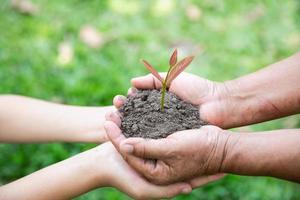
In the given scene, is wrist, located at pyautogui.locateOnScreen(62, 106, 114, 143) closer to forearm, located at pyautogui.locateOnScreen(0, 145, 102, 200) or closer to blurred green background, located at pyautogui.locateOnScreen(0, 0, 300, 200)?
forearm, located at pyautogui.locateOnScreen(0, 145, 102, 200)

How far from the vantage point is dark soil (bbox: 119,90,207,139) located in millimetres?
2230

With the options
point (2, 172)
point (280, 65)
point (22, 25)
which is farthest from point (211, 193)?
point (22, 25)

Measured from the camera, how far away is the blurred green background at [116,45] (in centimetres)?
362

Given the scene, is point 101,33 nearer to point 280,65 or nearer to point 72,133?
point 72,133

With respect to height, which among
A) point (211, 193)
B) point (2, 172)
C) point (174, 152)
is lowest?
point (211, 193)

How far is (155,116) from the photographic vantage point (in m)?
2.29

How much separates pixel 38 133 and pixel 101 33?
5.37ft

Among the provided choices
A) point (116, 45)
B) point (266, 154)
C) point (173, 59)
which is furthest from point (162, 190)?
point (116, 45)

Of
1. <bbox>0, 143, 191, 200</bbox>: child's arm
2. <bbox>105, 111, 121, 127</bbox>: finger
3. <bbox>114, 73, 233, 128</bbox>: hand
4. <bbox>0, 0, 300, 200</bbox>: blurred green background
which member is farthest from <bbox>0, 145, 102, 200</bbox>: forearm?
<bbox>0, 0, 300, 200</bbox>: blurred green background

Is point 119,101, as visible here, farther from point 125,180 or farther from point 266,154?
point 266,154

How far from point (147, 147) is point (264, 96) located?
867 millimetres

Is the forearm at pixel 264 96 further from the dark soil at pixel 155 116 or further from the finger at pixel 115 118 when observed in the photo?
the finger at pixel 115 118

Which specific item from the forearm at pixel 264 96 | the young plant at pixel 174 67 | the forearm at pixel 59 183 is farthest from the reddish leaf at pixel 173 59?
the forearm at pixel 59 183

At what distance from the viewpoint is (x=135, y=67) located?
392 centimetres
